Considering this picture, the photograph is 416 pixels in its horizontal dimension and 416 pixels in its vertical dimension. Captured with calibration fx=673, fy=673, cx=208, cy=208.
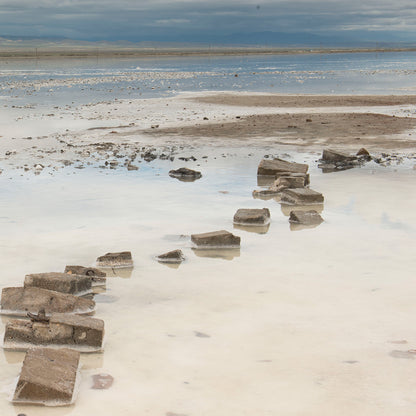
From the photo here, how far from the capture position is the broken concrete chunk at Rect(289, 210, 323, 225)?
26.5 ft

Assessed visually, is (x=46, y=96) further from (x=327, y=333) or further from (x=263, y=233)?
(x=327, y=333)

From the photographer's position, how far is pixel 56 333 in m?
4.70

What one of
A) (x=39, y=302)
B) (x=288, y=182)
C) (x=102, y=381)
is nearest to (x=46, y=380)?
(x=102, y=381)

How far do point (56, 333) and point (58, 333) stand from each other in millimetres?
18

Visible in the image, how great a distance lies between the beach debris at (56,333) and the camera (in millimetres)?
4668

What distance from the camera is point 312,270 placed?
251 inches

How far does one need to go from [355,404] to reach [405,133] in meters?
13.1

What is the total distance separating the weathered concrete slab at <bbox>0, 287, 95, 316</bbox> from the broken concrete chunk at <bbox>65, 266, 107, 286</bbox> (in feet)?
2.16

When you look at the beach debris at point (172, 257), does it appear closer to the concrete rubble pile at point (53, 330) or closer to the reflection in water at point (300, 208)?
the concrete rubble pile at point (53, 330)

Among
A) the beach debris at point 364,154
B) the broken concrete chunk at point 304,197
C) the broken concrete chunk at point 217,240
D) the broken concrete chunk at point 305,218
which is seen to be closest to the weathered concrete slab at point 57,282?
the broken concrete chunk at point 217,240

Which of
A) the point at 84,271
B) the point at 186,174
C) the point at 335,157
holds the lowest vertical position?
the point at 186,174

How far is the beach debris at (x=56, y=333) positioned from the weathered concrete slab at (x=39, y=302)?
0.43 metres

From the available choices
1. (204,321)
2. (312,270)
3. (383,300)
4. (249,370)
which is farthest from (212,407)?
(312,270)

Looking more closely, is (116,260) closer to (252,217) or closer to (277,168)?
(252,217)
